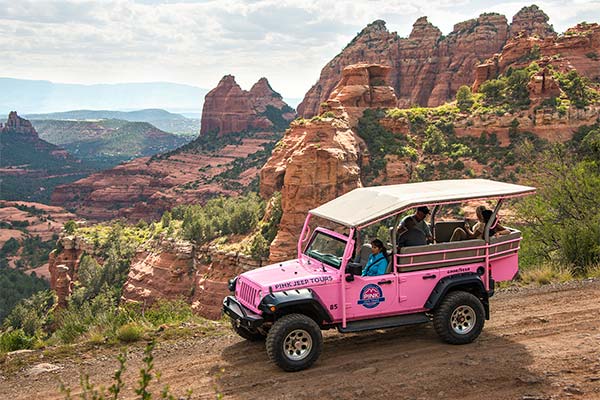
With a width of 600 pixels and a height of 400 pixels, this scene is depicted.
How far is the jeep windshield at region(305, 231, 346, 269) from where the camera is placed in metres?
8.35

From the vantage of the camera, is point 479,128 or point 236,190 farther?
point 236,190

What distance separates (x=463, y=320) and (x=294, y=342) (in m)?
2.73

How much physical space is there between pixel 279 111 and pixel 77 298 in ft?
380

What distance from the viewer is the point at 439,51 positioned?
321 feet

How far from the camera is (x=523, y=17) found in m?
93.9

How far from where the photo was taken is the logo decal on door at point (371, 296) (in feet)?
26.7

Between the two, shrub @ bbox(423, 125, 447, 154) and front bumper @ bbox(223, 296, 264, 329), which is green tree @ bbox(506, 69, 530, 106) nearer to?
shrub @ bbox(423, 125, 447, 154)

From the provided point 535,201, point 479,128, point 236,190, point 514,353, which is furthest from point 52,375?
point 236,190

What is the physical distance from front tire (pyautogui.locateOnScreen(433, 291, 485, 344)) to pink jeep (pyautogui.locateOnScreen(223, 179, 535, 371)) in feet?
0.05

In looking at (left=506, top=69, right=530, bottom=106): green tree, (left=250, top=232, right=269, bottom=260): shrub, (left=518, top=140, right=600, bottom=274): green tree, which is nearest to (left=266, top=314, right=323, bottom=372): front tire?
(left=518, top=140, right=600, bottom=274): green tree

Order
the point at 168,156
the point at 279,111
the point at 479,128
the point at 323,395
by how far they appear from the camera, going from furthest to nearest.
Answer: the point at 279,111
the point at 168,156
the point at 479,128
the point at 323,395

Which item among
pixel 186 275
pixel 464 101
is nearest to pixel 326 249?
pixel 186 275

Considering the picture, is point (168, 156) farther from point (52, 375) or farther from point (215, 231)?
point (52, 375)

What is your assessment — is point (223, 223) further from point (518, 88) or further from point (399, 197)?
point (399, 197)
